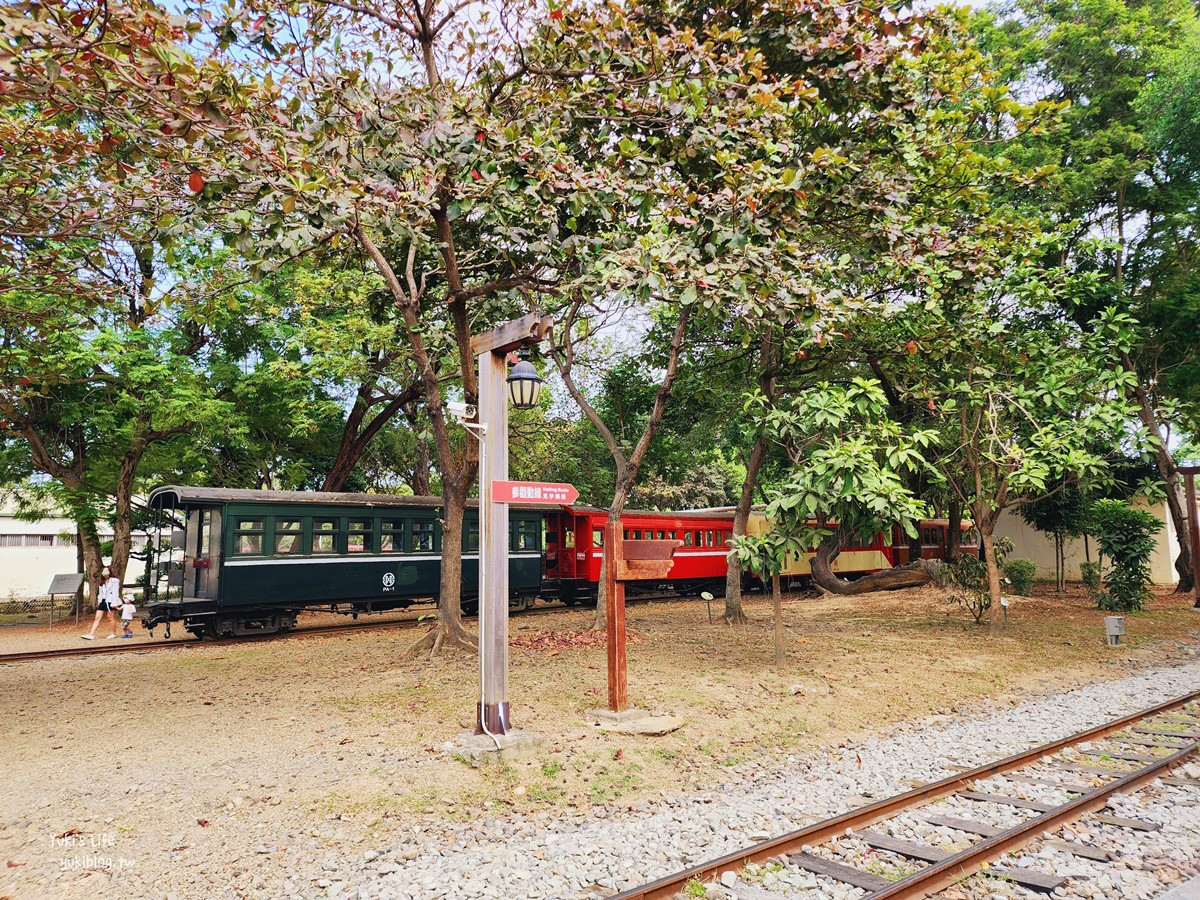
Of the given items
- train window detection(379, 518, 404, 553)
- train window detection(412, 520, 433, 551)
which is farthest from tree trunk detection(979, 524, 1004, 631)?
train window detection(379, 518, 404, 553)

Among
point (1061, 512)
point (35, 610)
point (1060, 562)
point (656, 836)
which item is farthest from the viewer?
point (1060, 562)

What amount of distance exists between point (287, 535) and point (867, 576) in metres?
14.9

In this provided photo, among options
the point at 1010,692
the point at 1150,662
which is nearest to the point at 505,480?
the point at 1010,692

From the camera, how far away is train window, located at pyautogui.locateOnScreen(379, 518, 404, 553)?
14492 mm

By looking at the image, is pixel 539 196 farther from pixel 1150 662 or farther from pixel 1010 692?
pixel 1150 662

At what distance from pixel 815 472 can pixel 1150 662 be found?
6358 millimetres

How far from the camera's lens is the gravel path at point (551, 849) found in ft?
12.9

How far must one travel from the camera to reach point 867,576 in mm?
20625

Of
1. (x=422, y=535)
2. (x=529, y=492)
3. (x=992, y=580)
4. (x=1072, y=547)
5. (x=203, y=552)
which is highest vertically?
(x=529, y=492)

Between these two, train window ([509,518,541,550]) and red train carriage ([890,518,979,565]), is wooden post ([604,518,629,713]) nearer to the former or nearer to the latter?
train window ([509,518,541,550])

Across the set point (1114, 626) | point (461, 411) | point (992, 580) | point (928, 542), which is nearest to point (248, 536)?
point (461, 411)

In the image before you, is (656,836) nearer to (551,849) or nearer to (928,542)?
(551,849)

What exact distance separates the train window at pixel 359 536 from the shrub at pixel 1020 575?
15776 millimetres

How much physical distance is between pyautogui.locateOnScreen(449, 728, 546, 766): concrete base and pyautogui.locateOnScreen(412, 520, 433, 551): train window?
9.12 m
